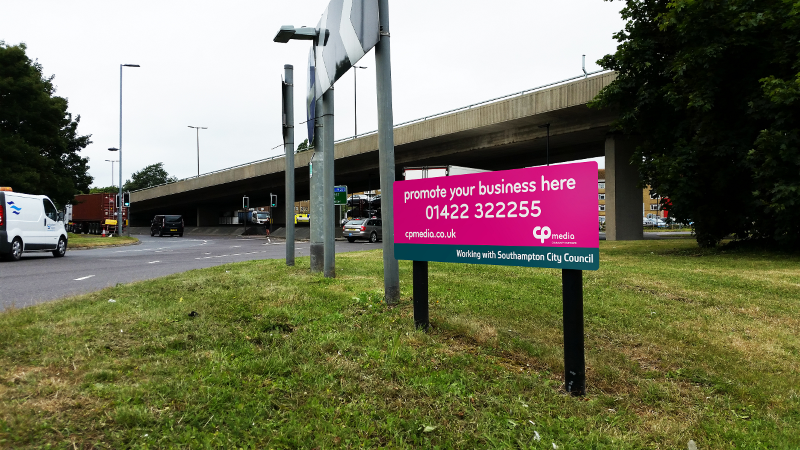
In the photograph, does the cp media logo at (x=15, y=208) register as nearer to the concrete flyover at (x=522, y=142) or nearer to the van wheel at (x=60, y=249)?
the van wheel at (x=60, y=249)

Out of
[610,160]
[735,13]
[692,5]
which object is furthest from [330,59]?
[610,160]

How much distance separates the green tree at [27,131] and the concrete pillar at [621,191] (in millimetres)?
28814

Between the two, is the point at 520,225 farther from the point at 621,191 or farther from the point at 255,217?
the point at 255,217

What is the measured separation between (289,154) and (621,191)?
21.1 meters

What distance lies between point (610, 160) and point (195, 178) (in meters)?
41.9

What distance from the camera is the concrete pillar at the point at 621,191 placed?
27625 millimetres

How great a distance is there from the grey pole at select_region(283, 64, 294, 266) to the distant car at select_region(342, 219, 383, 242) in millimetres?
19363

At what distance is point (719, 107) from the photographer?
15516 millimetres

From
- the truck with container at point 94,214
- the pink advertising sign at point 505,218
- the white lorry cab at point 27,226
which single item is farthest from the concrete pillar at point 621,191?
the truck with container at point 94,214

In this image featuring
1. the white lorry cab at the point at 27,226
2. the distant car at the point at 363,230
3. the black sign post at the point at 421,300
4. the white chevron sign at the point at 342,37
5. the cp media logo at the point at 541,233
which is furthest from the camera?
the distant car at the point at 363,230

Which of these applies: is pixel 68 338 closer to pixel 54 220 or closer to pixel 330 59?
pixel 330 59

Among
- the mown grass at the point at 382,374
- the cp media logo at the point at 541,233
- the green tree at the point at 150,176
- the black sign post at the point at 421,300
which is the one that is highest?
the green tree at the point at 150,176

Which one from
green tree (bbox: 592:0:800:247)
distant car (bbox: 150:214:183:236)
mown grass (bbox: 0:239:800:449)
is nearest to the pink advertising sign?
mown grass (bbox: 0:239:800:449)

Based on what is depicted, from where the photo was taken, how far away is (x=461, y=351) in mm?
4363
